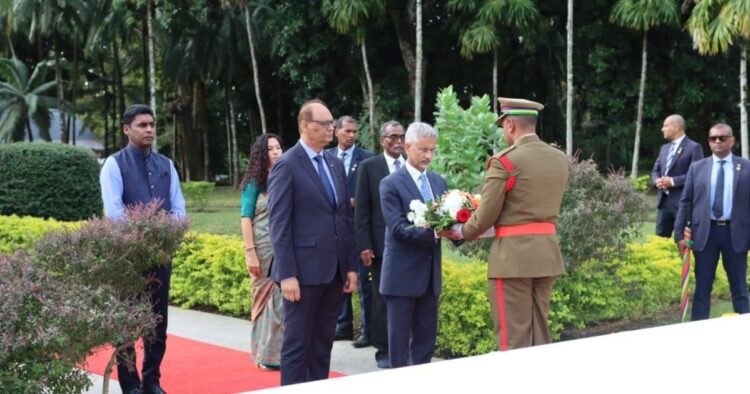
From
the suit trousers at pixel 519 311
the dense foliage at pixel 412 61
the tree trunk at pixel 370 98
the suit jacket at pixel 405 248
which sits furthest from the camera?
the dense foliage at pixel 412 61

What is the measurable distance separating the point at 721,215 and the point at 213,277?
18.1ft

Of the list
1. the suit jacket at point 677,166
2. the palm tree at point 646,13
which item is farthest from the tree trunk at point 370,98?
the suit jacket at point 677,166

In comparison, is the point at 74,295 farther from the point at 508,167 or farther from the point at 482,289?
the point at 482,289

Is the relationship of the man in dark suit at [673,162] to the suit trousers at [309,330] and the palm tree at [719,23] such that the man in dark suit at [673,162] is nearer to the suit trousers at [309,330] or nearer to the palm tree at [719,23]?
the suit trousers at [309,330]

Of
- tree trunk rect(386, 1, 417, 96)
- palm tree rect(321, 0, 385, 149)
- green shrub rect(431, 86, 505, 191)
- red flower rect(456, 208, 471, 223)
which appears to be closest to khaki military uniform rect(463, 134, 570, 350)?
red flower rect(456, 208, 471, 223)

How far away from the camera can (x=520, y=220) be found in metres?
5.33

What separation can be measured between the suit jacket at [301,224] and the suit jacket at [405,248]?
65cm

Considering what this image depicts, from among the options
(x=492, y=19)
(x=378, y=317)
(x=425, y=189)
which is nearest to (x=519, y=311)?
(x=425, y=189)

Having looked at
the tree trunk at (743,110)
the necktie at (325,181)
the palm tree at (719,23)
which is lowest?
the necktie at (325,181)

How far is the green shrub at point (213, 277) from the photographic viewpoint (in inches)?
379

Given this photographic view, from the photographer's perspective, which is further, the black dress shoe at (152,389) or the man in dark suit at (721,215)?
the man in dark suit at (721,215)

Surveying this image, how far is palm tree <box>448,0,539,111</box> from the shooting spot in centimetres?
2720

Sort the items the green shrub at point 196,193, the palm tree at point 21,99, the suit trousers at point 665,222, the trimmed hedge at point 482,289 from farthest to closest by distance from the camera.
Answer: the palm tree at point 21,99 < the green shrub at point 196,193 < the suit trousers at point 665,222 < the trimmed hedge at point 482,289

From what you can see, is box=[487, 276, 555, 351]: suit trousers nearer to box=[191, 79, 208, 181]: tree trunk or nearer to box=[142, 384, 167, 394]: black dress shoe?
box=[142, 384, 167, 394]: black dress shoe
